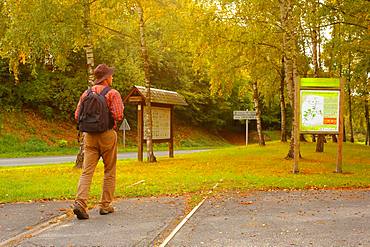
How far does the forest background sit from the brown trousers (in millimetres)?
7617

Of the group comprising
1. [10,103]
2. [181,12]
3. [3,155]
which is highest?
[181,12]

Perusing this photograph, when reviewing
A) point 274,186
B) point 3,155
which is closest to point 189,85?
point 3,155

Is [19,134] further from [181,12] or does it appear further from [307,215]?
[307,215]

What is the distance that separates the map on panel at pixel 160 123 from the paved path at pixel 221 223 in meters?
11.3

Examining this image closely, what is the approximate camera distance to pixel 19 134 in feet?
102

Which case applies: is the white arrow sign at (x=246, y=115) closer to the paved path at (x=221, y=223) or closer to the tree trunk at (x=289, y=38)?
the tree trunk at (x=289, y=38)

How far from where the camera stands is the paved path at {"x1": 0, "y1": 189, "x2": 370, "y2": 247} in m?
5.83

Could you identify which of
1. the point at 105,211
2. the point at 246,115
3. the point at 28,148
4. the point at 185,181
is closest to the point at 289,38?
the point at 185,181

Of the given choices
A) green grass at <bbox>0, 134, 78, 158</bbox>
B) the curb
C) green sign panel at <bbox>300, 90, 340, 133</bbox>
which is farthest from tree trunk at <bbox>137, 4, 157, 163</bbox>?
the curb

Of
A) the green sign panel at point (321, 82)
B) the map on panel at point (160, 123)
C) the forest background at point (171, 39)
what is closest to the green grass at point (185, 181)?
the green sign panel at point (321, 82)

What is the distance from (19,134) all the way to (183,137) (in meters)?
16.5

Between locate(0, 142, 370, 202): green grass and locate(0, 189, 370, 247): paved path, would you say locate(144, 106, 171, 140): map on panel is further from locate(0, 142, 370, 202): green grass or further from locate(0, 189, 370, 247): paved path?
locate(0, 189, 370, 247): paved path

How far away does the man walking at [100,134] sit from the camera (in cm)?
721

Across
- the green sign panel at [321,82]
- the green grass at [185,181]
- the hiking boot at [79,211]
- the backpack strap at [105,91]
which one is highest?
the green sign panel at [321,82]
